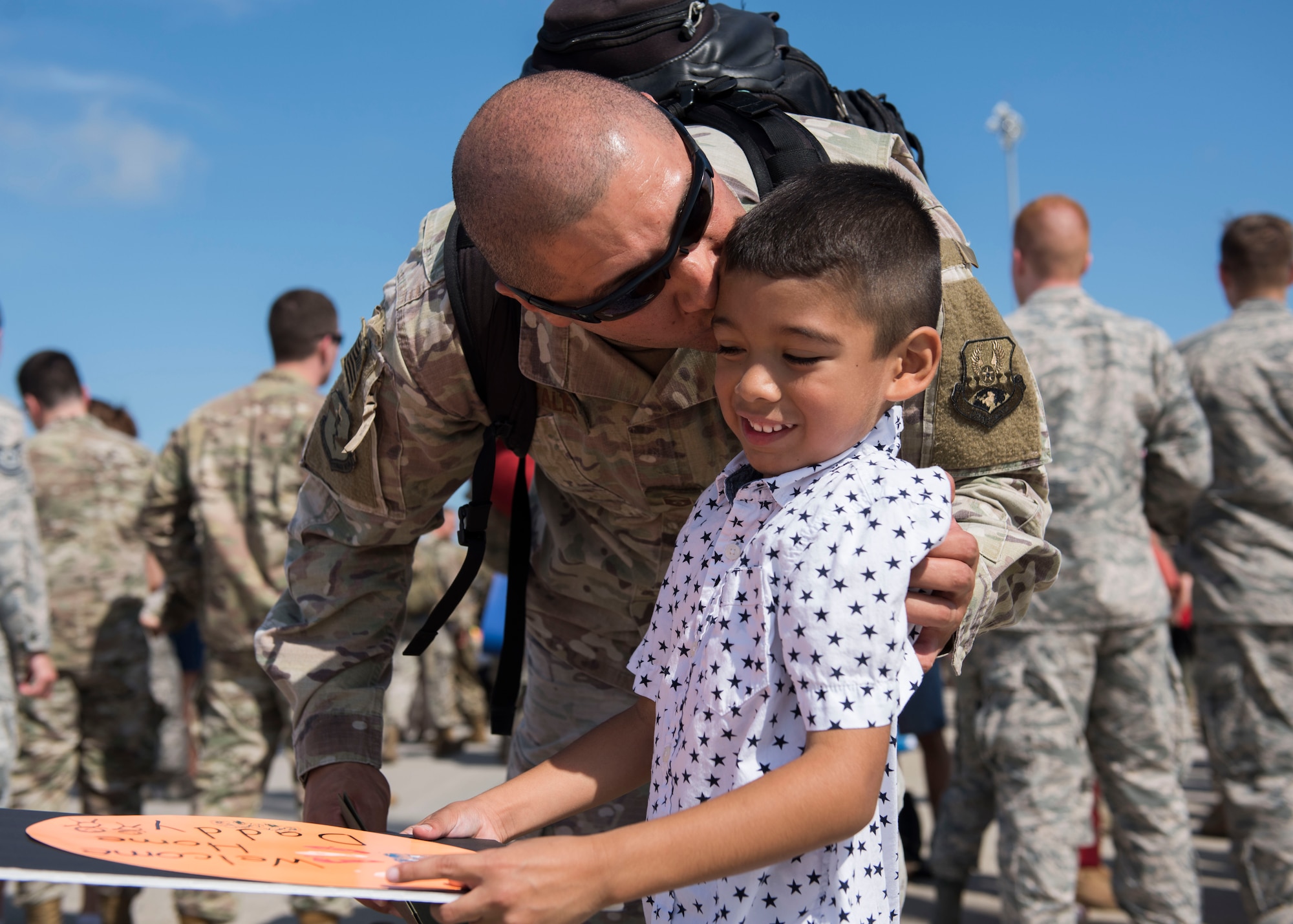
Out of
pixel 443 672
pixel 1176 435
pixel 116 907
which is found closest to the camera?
pixel 1176 435

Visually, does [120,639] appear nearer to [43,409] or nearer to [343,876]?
[43,409]

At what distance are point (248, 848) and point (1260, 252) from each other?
13.7 feet

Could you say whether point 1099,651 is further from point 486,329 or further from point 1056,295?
point 486,329

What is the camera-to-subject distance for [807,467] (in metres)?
1.35

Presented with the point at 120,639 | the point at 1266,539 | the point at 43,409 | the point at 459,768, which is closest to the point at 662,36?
the point at 1266,539

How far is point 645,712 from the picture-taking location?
152 centimetres

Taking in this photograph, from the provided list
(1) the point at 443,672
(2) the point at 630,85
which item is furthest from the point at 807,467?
(1) the point at 443,672

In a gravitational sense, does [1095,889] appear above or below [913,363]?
below

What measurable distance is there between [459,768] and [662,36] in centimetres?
740

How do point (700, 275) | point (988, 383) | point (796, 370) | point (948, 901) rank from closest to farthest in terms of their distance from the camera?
point (796, 370), point (700, 275), point (988, 383), point (948, 901)

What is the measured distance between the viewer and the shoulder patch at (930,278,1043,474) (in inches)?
64.5

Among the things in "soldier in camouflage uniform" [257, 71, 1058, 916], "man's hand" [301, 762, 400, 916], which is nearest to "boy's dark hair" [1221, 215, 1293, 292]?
"soldier in camouflage uniform" [257, 71, 1058, 916]

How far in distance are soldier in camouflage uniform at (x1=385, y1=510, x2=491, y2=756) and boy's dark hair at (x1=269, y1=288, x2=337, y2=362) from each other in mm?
3385

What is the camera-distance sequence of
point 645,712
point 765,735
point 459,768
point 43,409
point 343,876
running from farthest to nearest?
point 459,768
point 43,409
point 645,712
point 765,735
point 343,876
